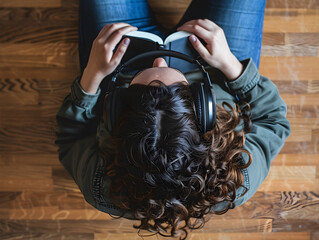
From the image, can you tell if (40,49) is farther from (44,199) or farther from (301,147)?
(301,147)

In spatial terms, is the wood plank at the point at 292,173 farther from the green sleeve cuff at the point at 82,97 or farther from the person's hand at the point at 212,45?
the green sleeve cuff at the point at 82,97

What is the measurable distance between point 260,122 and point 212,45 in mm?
257

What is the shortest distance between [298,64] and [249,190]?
0.55 m

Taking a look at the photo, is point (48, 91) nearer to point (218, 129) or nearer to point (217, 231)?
point (218, 129)

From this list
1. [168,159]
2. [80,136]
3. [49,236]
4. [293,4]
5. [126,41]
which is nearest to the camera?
[168,159]

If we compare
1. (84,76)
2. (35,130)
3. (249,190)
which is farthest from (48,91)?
(249,190)

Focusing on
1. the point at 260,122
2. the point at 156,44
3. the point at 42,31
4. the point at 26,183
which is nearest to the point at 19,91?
the point at 42,31

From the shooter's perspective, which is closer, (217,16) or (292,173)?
(217,16)

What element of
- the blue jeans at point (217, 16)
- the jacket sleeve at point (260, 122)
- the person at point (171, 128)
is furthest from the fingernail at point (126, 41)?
the jacket sleeve at point (260, 122)

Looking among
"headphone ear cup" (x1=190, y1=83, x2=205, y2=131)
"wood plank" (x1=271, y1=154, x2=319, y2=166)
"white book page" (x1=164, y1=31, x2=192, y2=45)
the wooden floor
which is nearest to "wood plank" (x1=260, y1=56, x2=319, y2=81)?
the wooden floor

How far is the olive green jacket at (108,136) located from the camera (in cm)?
65

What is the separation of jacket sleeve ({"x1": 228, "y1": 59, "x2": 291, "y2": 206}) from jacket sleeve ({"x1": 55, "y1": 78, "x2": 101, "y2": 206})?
0.38m

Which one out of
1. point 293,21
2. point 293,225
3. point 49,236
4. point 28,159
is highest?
point 293,21

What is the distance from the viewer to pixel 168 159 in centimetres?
49
